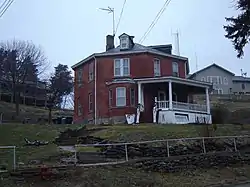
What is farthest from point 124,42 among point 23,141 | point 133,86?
point 23,141

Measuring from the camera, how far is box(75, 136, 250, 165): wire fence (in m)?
19.9

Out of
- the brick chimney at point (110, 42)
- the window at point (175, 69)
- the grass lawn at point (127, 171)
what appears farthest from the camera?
the brick chimney at point (110, 42)

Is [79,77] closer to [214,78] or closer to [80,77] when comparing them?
[80,77]

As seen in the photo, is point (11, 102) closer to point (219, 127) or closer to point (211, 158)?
point (219, 127)

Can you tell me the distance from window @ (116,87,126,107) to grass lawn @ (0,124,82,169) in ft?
23.7

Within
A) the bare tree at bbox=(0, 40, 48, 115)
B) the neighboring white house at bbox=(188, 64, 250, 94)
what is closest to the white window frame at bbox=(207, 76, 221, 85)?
the neighboring white house at bbox=(188, 64, 250, 94)

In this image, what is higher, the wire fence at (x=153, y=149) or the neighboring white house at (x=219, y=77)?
the neighboring white house at (x=219, y=77)

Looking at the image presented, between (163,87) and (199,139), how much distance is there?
16292mm

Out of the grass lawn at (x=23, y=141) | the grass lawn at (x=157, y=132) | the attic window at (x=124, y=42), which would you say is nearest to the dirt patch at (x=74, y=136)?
the grass lawn at (x=23, y=141)

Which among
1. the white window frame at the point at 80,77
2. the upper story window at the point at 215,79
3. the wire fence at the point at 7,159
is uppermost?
the upper story window at the point at 215,79

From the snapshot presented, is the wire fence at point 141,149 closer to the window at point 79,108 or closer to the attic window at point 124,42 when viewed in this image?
the attic window at point 124,42

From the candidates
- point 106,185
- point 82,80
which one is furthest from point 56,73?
point 106,185

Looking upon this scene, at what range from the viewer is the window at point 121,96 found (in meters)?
37.4

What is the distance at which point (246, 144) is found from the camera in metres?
24.2
